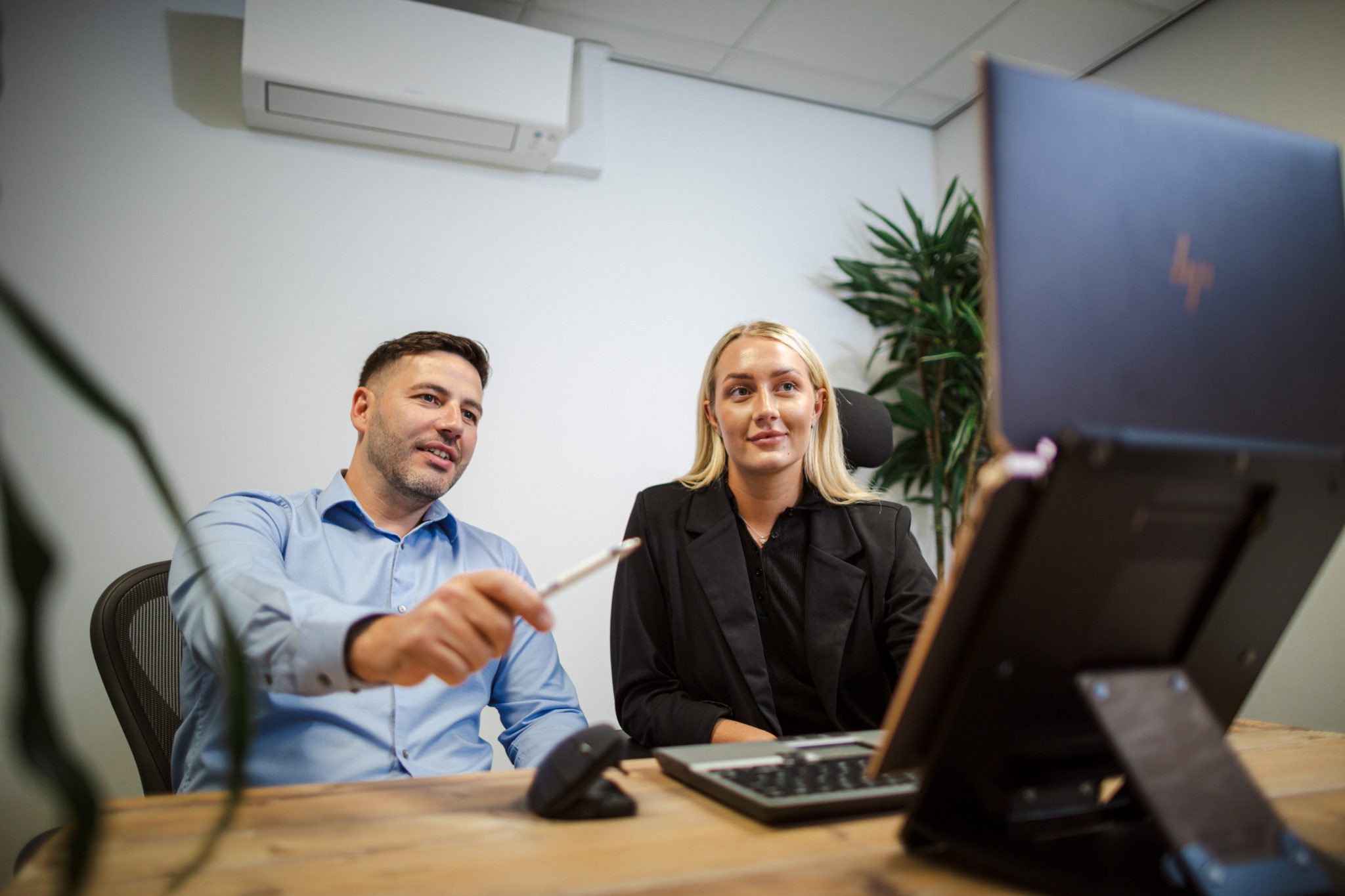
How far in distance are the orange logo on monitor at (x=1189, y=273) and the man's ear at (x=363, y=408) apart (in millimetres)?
1591

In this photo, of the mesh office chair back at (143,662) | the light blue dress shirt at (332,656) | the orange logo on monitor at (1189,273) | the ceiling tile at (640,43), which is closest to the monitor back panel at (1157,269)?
the orange logo on monitor at (1189,273)

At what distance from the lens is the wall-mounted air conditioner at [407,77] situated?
2393mm

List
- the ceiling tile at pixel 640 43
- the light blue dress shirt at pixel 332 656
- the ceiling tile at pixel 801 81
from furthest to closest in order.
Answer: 1. the ceiling tile at pixel 801 81
2. the ceiling tile at pixel 640 43
3. the light blue dress shirt at pixel 332 656

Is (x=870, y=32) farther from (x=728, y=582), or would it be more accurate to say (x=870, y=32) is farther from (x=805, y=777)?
(x=805, y=777)

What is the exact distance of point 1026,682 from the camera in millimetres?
578

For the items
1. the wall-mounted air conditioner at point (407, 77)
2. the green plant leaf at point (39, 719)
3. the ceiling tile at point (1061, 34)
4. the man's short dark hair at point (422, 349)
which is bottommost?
the green plant leaf at point (39, 719)

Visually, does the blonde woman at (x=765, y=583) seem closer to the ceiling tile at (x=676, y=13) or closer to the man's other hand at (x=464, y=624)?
the man's other hand at (x=464, y=624)

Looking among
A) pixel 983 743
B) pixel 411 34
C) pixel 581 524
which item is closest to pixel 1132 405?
pixel 983 743

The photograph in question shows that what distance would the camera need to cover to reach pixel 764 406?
1801 mm

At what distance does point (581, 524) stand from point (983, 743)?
7.67 ft

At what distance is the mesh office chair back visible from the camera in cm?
136

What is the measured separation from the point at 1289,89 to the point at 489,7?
98.9 inches

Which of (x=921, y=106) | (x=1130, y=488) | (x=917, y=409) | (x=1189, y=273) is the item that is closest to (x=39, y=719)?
(x=1130, y=488)

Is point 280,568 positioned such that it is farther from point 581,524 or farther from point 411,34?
point 411,34
